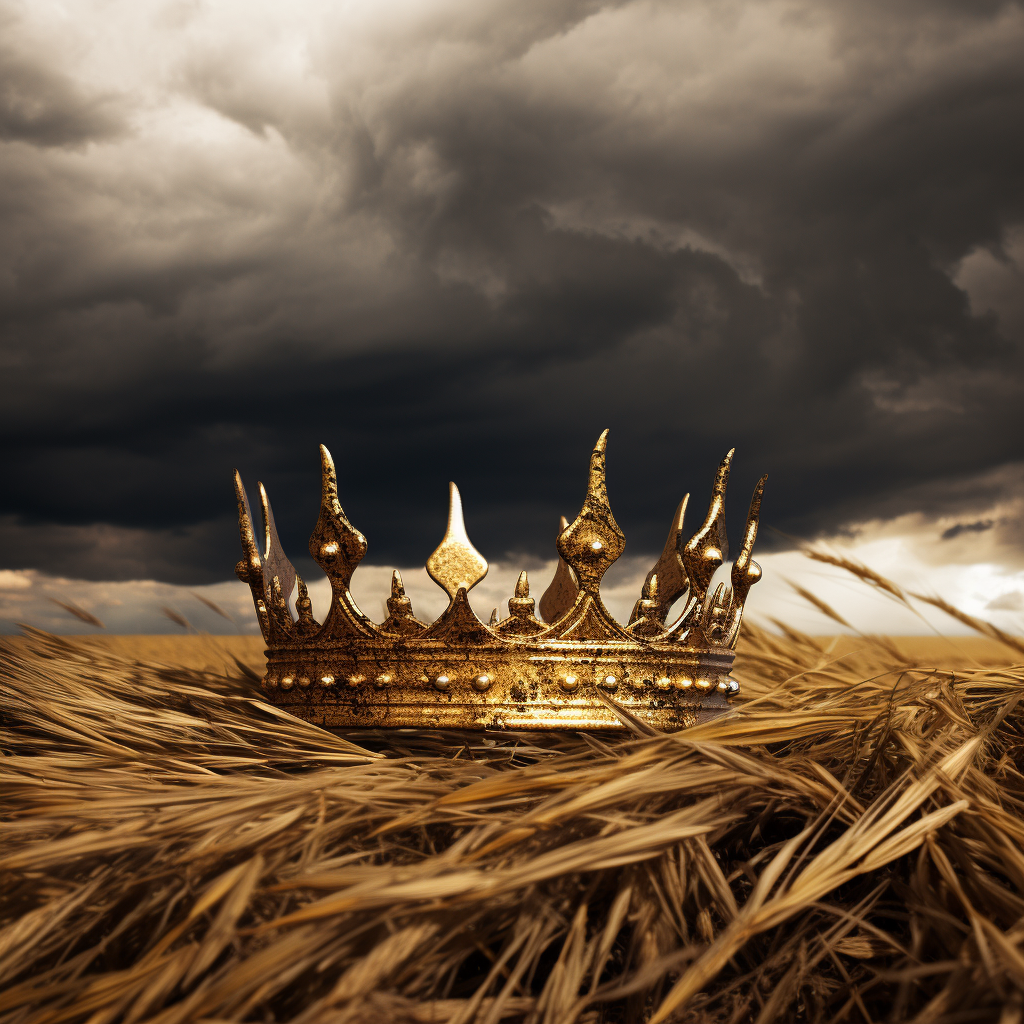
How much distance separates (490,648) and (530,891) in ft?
2.49

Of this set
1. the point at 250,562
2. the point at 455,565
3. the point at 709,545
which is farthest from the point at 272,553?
the point at 709,545

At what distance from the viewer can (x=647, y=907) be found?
2.15ft

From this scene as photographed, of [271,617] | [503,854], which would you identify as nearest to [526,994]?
[503,854]

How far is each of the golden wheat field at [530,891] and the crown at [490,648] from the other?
0.42 m

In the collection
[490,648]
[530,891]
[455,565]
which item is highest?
[455,565]

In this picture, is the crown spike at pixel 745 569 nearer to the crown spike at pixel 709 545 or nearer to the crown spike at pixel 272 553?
the crown spike at pixel 709 545

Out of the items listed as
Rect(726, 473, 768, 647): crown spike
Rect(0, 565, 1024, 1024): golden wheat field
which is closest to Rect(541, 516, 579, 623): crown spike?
Rect(726, 473, 768, 647): crown spike

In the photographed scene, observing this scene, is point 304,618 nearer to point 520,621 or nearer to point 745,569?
point 520,621

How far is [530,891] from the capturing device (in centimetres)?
63

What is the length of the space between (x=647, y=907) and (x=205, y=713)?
3.38 feet

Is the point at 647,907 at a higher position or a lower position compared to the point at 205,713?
lower

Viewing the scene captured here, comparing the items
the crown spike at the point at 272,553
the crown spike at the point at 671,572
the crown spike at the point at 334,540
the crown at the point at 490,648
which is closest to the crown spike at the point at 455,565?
the crown at the point at 490,648

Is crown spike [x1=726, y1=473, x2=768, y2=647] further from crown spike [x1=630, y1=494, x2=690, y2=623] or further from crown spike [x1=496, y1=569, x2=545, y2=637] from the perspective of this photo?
crown spike [x1=496, y1=569, x2=545, y2=637]

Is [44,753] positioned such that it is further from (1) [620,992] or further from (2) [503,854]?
(1) [620,992]
